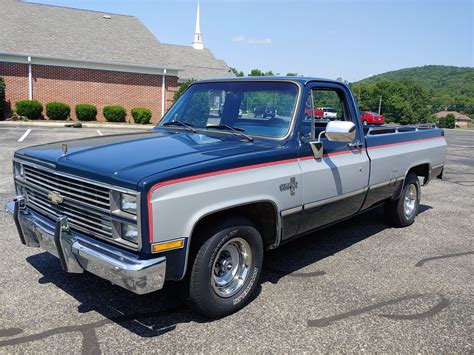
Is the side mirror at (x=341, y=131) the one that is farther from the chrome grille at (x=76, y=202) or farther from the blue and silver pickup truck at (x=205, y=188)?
the chrome grille at (x=76, y=202)

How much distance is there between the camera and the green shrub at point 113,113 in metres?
23.7

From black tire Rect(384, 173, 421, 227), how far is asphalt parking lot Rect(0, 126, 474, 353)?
2.40 ft

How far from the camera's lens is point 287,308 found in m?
3.80

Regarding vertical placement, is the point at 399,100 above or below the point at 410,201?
above

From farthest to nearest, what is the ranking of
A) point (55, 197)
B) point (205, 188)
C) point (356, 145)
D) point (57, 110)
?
point (57, 110) < point (356, 145) < point (55, 197) < point (205, 188)

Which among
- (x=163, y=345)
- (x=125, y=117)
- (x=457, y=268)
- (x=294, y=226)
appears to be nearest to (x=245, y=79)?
(x=294, y=226)

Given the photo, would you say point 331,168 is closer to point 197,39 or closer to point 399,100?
point 197,39

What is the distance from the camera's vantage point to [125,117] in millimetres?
24531

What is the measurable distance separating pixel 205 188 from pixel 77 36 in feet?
80.9

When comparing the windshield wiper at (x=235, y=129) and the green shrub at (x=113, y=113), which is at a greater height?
the windshield wiper at (x=235, y=129)

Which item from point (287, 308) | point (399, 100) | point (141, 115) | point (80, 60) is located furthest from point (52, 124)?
point (399, 100)

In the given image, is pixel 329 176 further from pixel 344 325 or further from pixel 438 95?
pixel 438 95

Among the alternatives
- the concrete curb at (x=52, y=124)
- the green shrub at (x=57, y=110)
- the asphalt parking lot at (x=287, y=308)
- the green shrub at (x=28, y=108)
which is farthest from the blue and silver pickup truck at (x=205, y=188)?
Result: the green shrub at (x=57, y=110)

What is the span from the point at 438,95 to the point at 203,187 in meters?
100
